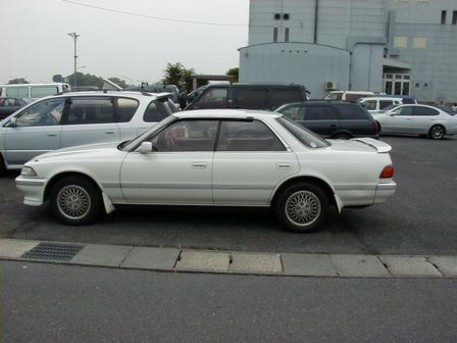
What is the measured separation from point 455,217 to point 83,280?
5097 millimetres

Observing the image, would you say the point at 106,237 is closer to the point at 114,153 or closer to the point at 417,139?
the point at 114,153

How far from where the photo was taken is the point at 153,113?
30.9ft

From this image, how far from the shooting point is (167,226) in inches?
265

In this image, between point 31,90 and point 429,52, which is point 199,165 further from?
point 429,52

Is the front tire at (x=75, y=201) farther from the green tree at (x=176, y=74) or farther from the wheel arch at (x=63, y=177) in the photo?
the green tree at (x=176, y=74)

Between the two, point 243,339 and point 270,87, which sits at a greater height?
point 270,87

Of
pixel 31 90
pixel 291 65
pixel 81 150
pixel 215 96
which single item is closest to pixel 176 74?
pixel 291 65

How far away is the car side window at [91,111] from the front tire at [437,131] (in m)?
15.7

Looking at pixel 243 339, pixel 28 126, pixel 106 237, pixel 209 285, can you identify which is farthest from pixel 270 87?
pixel 243 339

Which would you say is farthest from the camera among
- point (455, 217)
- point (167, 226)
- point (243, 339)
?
point (455, 217)

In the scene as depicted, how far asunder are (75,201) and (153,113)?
3.16 meters

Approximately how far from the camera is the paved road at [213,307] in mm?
3891

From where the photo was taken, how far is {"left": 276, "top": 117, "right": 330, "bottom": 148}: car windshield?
654 cm

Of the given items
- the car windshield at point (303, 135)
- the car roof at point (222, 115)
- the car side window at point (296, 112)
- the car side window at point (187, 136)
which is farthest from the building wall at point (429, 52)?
the car side window at point (187, 136)
